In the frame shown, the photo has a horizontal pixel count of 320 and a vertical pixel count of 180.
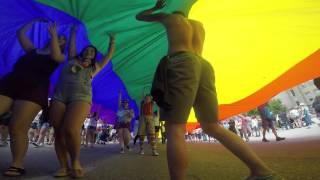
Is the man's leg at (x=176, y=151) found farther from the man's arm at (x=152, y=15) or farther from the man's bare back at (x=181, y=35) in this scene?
the man's arm at (x=152, y=15)

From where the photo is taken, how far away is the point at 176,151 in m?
2.34

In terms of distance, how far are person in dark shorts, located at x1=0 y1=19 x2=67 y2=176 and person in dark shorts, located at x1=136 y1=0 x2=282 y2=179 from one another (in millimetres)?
1419

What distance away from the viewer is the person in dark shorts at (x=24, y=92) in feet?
11.1

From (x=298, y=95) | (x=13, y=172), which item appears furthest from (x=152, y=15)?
(x=298, y=95)

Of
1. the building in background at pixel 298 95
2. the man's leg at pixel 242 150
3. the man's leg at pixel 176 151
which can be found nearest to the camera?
the man's leg at pixel 176 151

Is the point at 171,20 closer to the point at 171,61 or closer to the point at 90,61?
the point at 171,61

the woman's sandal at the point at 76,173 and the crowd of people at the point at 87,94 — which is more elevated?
the crowd of people at the point at 87,94

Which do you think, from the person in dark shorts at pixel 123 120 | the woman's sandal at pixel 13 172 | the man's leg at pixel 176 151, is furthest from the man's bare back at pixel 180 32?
the person in dark shorts at pixel 123 120

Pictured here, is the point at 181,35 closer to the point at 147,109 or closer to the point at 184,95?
the point at 184,95

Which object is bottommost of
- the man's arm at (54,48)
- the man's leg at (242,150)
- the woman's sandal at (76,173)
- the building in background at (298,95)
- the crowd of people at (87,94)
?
the woman's sandal at (76,173)

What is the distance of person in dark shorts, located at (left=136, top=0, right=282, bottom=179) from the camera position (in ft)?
7.83

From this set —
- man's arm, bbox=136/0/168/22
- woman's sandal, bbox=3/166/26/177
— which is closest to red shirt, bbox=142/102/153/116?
woman's sandal, bbox=3/166/26/177

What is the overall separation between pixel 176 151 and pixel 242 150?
52cm

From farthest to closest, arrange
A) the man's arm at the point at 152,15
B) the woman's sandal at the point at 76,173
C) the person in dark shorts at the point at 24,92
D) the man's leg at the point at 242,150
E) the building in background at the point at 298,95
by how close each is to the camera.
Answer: the building in background at the point at 298,95 < the person in dark shorts at the point at 24,92 < the woman's sandal at the point at 76,173 < the man's arm at the point at 152,15 < the man's leg at the point at 242,150
